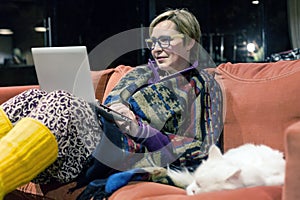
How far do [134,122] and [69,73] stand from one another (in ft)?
0.96

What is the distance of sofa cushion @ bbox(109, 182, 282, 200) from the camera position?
3.57 ft

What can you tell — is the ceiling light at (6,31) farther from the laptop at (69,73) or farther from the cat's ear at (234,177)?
the cat's ear at (234,177)

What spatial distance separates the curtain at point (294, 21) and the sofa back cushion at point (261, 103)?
5.20 metres

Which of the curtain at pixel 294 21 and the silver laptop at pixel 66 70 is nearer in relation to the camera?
the silver laptop at pixel 66 70

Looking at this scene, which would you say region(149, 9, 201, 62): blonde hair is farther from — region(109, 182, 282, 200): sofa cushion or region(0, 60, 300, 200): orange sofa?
region(109, 182, 282, 200): sofa cushion

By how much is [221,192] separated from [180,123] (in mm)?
664

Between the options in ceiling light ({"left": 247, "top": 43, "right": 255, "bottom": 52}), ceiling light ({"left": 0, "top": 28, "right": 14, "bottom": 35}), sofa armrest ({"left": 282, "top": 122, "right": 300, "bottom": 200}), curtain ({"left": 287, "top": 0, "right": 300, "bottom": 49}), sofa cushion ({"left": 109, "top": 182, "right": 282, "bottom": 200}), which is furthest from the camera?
curtain ({"left": 287, "top": 0, "right": 300, "bottom": 49})

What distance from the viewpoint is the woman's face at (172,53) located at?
1943 mm

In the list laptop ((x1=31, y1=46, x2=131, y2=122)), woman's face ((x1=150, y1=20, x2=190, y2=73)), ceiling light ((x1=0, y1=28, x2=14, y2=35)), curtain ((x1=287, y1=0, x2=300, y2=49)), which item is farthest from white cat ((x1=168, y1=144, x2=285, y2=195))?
curtain ((x1=287, y1=0, x2=300, y2=49))

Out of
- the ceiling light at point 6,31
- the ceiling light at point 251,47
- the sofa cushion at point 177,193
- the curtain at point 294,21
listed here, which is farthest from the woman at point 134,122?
the curtain at point 294,21

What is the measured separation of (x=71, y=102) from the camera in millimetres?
1499

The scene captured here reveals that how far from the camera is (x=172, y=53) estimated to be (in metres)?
1.95

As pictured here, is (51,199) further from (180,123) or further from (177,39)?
(177,39)

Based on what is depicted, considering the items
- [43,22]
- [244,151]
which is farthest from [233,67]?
[43,22]
